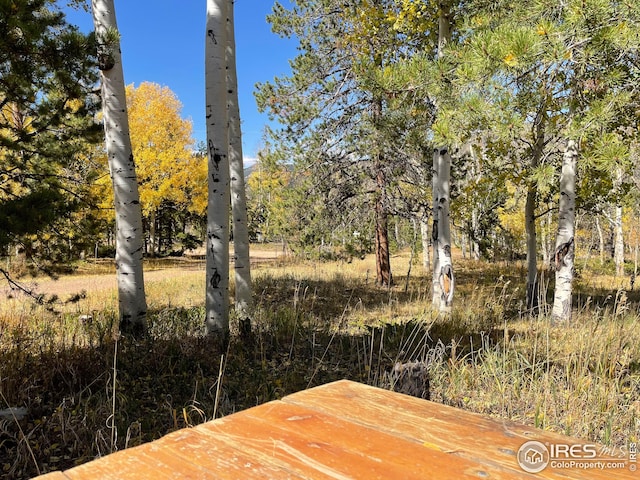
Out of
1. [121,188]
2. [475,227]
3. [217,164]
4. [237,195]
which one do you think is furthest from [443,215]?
[475,227]

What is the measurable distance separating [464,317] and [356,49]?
6.01 meters

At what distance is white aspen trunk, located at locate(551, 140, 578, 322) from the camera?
6.52 m

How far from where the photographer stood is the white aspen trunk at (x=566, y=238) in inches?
257

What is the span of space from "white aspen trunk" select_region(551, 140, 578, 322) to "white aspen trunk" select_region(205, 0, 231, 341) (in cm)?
489

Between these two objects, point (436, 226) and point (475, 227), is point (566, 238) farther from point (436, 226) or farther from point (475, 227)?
point (475, 227)

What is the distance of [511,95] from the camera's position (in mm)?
3771

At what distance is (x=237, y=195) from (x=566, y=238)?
16.9 feet

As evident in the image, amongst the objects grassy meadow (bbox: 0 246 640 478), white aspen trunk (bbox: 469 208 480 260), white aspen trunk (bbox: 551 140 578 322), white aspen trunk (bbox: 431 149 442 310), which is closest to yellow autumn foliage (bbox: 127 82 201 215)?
white aspen trunk (bbox: 469 208 480 260)

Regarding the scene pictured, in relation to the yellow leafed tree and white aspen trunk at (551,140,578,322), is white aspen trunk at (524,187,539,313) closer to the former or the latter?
white aspen trunk at (551,140,578,322)

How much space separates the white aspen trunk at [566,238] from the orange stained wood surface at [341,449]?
21.1ft

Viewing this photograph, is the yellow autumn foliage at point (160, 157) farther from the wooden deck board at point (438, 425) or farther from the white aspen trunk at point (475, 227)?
the wooden deck board at point (438, 425)

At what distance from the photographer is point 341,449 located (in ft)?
2.54

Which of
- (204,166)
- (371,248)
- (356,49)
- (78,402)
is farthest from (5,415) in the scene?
(204,166)

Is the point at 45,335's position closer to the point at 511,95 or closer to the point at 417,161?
the point at 511,95
